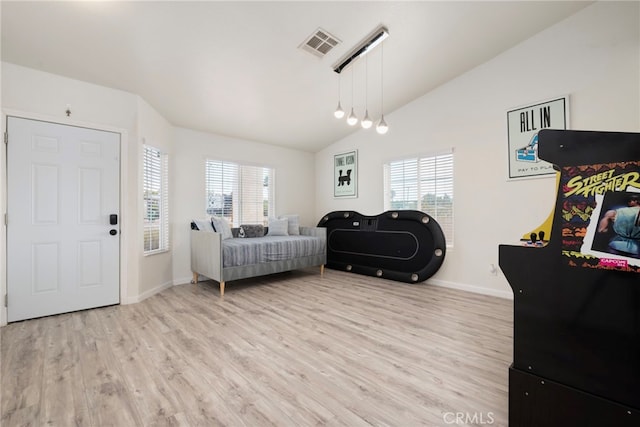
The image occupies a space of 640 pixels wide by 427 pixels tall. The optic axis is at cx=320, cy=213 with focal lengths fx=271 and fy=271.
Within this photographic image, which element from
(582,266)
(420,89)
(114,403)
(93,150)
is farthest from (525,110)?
(93,150)

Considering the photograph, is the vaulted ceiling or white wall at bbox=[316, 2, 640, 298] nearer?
the vaulted ceiling

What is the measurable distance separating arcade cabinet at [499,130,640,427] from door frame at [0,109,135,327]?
12.4ft

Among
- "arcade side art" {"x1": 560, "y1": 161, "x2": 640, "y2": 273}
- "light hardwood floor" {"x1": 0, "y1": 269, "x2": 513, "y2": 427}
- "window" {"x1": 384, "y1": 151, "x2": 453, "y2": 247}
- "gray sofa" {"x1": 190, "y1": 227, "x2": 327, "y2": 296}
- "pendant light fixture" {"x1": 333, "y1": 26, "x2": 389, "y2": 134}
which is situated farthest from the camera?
"window" {"x1": 384, "y1": 151, "x2": 453, "y2": 247}

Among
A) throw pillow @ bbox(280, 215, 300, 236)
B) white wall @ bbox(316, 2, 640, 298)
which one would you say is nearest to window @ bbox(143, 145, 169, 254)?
throw pillow @ bbox(280, 215, 300, 236)

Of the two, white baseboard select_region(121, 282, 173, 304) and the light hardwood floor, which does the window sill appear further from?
the light hardwood floor

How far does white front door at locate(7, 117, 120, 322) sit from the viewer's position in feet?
8.79

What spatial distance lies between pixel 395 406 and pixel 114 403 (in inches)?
62.7

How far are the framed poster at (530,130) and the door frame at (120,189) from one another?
4.75 metres

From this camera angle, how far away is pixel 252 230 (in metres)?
4.78

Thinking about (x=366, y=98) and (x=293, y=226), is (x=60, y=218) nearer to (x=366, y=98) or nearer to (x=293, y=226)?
(x=293, y=226)

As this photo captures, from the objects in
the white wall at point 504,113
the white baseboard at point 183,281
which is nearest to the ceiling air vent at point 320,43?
the white wall at point 504,113

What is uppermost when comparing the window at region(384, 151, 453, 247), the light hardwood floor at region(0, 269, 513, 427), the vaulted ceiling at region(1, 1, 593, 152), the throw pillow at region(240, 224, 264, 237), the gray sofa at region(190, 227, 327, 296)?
the vaulted ceiling at region(1, 1, 593, 152)

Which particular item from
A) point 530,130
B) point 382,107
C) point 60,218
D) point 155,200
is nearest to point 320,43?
point 382,107

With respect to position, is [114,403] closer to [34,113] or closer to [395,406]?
[395,406]
